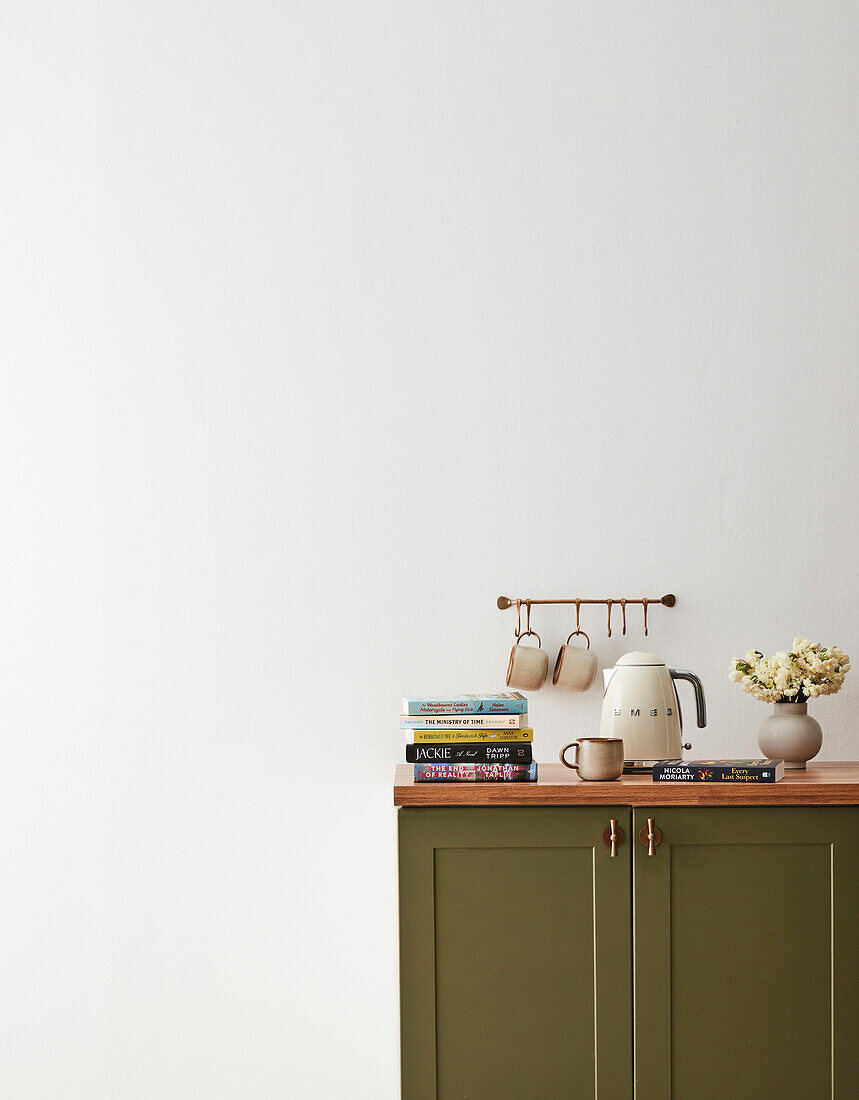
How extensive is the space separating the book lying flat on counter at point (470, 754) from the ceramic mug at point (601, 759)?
8 centimetres

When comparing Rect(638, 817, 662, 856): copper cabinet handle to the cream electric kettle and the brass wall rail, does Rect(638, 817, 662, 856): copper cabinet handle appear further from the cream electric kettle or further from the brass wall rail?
the brass wall rail

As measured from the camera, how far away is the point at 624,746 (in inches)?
84.7

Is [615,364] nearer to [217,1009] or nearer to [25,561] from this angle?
[25,561]

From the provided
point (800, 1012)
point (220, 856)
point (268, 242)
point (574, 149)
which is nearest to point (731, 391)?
point (574, 149)

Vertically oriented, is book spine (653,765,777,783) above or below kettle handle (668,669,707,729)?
below

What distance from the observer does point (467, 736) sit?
205 centimetres

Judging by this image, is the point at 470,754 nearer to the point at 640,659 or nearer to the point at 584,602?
the point at 640,659

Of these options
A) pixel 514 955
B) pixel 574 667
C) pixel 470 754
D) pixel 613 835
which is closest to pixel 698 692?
pixel 574 667

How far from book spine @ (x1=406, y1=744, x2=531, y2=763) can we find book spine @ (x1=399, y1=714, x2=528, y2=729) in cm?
4

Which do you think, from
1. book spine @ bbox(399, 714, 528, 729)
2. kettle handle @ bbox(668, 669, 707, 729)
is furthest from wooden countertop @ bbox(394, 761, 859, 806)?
kettle handle @ bbox(668, 669, 707, 729)

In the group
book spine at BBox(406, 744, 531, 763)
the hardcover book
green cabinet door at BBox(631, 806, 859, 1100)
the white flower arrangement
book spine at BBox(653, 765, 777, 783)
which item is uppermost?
the white flower arrangement

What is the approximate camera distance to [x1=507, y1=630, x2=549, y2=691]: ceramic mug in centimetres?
234

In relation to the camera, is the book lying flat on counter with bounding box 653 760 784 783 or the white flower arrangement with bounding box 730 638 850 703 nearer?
the book lying flat on counter with bounding box 653 760 784 783

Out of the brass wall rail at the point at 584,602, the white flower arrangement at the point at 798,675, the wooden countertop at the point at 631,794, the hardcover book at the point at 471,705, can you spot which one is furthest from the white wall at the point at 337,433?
the wooden countertop at the point at 631,794
